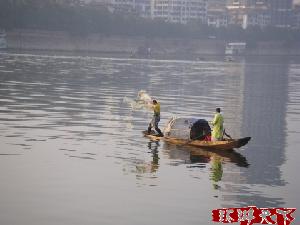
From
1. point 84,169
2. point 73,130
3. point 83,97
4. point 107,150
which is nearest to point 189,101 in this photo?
point 83,97

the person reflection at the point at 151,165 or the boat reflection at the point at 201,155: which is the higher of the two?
the person reflection at the point at 151,165

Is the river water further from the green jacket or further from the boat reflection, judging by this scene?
the green jacket

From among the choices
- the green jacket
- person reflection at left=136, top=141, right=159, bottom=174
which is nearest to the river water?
person reflection at left=136, top=141, right=159, bottom=174

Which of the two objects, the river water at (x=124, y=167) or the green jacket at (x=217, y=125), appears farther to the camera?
the green jacket at (x=217, y=125)

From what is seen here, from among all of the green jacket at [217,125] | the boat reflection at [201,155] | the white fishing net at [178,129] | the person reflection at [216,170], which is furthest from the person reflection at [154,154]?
the green jacket at [217,125]

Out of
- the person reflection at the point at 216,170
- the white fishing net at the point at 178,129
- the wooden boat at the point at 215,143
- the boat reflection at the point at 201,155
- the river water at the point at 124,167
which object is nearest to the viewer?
the river water at the point at 124,167

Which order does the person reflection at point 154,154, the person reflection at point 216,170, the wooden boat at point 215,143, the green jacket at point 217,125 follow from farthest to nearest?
the green jacket at point 217,125 → the wooden boat at point 215,143 → the person reflection at point 154,154 → the person reflection at point 216,170

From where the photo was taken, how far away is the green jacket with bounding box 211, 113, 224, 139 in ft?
116

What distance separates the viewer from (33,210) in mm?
22844

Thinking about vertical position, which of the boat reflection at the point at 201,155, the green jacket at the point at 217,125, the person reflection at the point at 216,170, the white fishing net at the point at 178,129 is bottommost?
the boat reflection at the point at 201,155

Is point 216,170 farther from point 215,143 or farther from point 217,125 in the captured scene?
point 217,125

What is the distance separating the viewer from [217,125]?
35.5 metres

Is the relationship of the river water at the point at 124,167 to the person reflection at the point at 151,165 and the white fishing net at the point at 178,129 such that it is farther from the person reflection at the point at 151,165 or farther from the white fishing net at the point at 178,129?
the white fishing net at the point at 178,129

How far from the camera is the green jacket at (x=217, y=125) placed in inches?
1389
